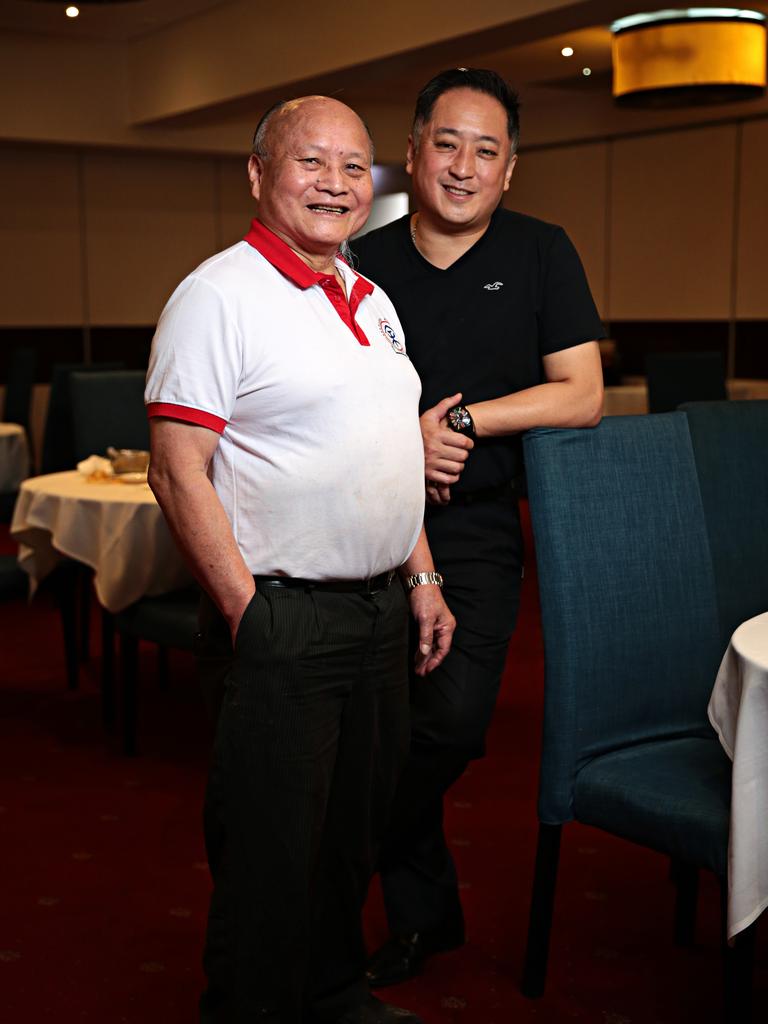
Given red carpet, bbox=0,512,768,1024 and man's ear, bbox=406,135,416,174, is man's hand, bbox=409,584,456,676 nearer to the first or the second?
red carpet, bbox=0,512,768,1024

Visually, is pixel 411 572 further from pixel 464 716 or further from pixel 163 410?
pixel 163 410

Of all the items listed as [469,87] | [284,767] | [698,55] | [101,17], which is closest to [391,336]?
[469,87]

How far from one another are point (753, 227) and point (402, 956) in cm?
802

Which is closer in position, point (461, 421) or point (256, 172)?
point (256, 172)

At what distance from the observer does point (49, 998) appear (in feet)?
7.61

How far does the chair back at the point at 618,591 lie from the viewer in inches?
85.0

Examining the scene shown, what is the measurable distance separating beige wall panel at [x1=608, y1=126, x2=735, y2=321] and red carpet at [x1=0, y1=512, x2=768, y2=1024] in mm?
6548

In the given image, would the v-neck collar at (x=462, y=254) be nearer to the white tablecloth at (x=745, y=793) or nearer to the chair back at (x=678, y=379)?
the white tablecloth at (x=745, y=793)

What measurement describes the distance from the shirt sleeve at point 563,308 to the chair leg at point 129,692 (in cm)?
192

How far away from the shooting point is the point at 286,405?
172cm

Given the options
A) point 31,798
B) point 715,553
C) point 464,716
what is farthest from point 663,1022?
point 31,798

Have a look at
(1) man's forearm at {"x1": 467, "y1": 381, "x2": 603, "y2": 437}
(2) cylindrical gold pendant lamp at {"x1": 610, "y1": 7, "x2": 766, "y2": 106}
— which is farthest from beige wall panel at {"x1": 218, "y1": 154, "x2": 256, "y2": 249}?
(1) man's forearm at {"x1": 467, "y1": 381, "x2": 603, "y2": 437}

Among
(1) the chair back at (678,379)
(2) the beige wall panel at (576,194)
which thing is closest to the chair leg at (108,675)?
(1) the chair back at (678,379)

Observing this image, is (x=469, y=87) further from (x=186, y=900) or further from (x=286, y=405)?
(x=186, y=900)
